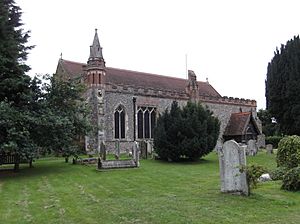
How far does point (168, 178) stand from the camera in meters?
14.4

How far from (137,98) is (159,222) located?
25.2 metres

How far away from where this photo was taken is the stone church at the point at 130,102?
1132 inches

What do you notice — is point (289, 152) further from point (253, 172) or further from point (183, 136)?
point (183, 136)

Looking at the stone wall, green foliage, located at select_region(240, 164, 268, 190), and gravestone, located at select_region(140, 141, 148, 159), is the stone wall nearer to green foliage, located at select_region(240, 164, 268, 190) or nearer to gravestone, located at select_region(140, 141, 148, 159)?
gravestone, located at select_region(140, 141, 148, 159)

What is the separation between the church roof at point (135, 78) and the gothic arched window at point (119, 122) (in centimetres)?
245

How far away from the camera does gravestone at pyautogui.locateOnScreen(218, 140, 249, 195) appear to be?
31.6 feet

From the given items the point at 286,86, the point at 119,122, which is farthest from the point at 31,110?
the point at 286,86

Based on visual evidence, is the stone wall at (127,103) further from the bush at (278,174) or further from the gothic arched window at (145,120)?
the bush at (278,174)

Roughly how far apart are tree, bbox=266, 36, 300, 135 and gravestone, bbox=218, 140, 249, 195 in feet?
89.4

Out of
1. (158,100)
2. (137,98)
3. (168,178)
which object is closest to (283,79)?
(158,100)

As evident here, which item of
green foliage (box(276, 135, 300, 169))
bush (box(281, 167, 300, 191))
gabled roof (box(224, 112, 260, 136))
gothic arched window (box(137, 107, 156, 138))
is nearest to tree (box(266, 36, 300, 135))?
gabled roof (box(224, 112, 260, 136))

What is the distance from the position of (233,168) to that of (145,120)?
23.1 metres

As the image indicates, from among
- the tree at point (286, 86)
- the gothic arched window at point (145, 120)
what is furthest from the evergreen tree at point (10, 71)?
the tree at point (286, 86)

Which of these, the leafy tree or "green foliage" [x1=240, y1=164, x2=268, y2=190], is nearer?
"green foliage" [x1=240, y1=164, x2=268, y2=190]
